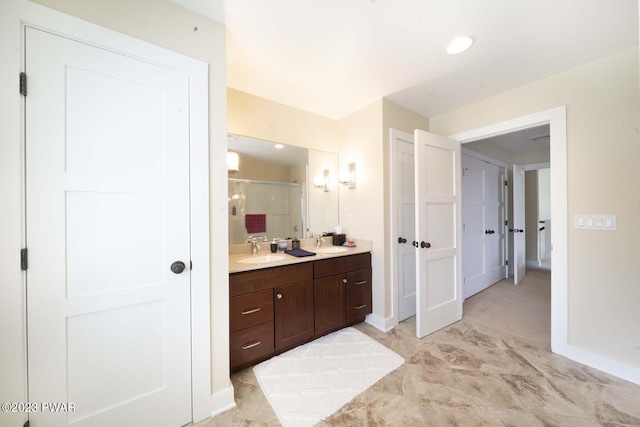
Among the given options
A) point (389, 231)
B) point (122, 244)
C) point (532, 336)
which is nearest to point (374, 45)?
point (389, 231)

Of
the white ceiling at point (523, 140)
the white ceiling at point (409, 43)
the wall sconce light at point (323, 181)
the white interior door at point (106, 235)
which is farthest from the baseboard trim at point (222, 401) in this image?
the white ceiling at point (523, 140)

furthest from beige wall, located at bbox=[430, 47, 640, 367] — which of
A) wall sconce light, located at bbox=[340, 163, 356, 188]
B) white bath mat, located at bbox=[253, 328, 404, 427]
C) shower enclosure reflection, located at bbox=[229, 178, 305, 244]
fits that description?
shower enclosure reflection, located at bbox=[229, 178, 305, 244]

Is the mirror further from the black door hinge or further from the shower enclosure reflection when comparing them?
the black door hinge

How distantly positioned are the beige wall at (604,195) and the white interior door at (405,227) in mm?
1247

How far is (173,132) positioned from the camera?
1226 mm

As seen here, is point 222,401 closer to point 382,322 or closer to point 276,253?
point 276,253

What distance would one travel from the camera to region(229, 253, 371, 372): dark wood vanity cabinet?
1.63m

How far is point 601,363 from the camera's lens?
167cm

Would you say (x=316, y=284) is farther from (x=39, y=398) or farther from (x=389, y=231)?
(x=39, y=398)

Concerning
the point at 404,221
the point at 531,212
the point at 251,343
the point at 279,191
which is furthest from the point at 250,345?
the point at 531,212

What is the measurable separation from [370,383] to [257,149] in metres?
2.27

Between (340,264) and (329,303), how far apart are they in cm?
39

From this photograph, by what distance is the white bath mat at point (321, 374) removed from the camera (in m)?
1.38

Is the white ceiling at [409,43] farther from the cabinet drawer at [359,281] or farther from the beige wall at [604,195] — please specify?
the cabinet drawer at [359,281]
